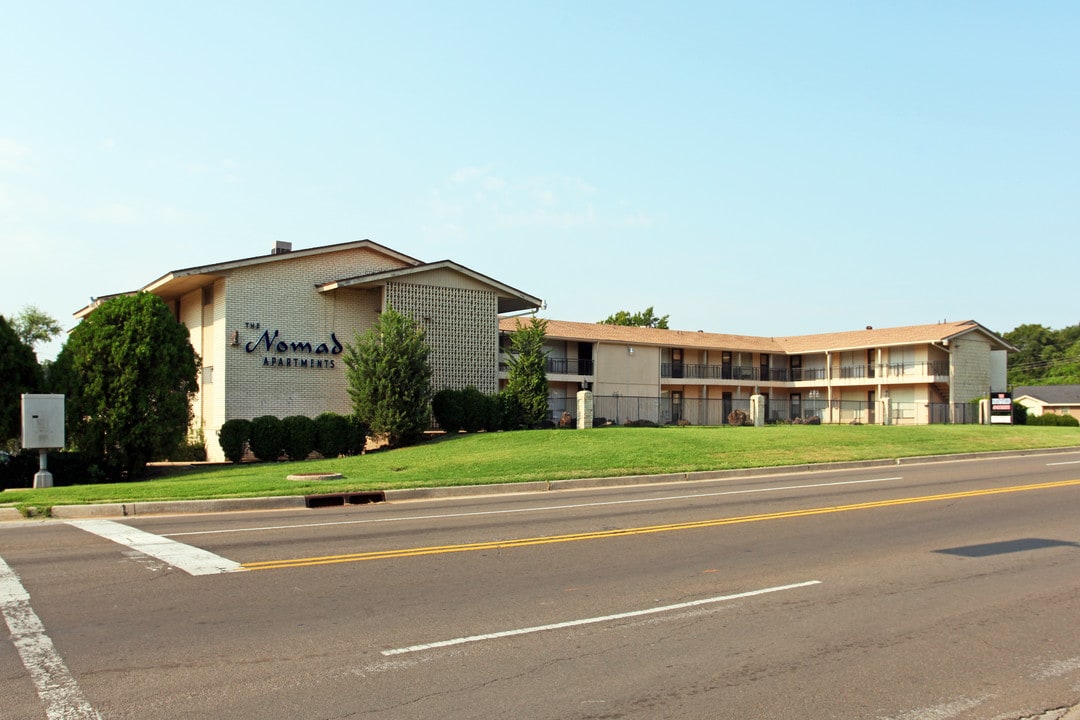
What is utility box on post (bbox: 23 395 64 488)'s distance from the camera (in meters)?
19.5

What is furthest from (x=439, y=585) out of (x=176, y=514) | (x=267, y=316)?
(x=267, y=316)

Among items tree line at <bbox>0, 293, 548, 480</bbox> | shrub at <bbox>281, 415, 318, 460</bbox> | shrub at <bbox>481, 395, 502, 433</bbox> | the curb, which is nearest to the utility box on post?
tree line at <bbox>0, 293, 548, 480</bbox>

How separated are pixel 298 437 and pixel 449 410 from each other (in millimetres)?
5451

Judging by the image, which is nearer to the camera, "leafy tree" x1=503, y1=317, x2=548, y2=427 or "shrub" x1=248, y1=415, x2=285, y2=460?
"shrub" x1=248, y1=415, x2=285, y2=460

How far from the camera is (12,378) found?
2386cm

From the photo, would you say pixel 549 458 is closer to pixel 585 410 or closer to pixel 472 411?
pixel 472 411

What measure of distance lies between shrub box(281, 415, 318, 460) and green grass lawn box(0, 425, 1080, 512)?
1.77 meters

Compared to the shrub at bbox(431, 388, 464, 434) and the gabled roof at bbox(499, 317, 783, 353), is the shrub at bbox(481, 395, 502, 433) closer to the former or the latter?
the shrub at bbox(431, 388, 464, 434)

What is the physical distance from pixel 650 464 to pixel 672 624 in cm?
1500

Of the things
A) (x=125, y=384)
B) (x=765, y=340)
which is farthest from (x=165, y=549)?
(x=765, y=340)

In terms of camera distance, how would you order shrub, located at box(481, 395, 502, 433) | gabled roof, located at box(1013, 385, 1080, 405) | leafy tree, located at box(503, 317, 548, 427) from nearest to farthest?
1. shrub, located at box(481, 395, 502, 433)
2. leafy tree, located at box(503, 317, 548, 427)
3. gabled roof, located at box(1013, 385, 1080, 405)

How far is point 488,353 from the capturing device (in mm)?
34031

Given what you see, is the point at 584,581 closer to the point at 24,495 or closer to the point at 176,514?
the point at 176,514

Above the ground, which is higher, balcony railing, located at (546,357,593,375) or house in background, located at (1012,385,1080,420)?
balcony railing, located at (546,357,593,375)
